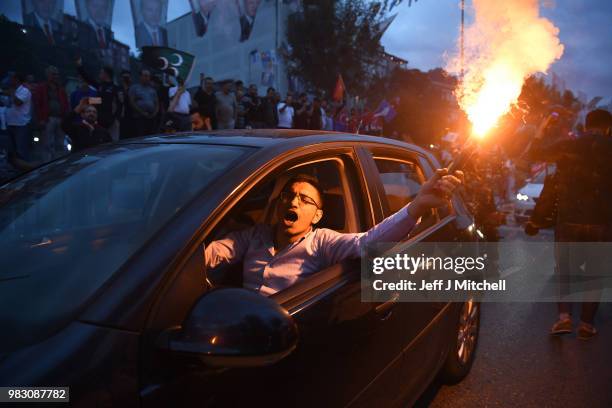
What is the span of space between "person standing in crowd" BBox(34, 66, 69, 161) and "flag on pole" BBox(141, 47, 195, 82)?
3.68 meters

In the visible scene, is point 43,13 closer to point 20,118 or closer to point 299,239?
point 20,118

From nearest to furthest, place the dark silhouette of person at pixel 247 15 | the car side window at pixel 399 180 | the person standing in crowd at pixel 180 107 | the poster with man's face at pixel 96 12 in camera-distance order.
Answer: the car side window at pixel 399 180
the person standing in crowd at pixel 180 107
the poster with man's face at pixel 96 12
the dark silhouette of person at pixel 247 15

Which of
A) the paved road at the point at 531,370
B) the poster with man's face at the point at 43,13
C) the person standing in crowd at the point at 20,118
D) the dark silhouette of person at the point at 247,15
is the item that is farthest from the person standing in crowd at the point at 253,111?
the dark silhouette of person at the point at 247,15

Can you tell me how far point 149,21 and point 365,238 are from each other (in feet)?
63.1

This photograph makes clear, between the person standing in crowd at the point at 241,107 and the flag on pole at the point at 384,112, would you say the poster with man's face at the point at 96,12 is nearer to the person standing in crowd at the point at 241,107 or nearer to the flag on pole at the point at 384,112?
the person standing in crowd at the point at 241,107

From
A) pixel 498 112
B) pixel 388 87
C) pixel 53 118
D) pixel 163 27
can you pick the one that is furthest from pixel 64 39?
pixel 388 87

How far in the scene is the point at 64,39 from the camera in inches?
642

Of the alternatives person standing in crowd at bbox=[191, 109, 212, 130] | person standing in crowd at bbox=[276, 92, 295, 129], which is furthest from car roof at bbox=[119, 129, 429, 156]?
person standing in crowd at bbox=[276, 92, 295, 129]

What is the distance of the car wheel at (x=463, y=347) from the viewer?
11.5 feet

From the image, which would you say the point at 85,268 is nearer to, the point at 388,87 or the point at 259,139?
the point at 259,139

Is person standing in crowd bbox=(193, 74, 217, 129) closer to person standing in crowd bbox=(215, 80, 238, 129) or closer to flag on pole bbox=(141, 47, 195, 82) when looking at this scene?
person standing in crowd bbox=(215, 80, 238, 129)

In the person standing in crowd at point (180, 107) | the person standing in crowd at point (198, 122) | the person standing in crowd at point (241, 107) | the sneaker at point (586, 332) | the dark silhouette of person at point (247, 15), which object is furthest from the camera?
the dark silhouette of person at point (247, 15)

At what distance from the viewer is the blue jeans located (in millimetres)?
8945

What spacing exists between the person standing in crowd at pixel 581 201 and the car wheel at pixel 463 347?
1.27m
